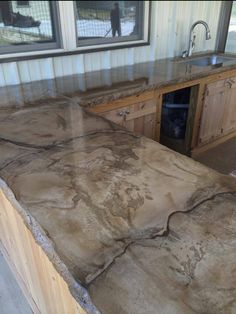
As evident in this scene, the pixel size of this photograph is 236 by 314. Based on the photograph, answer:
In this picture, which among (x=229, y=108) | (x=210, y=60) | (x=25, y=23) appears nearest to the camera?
(x=25, y=23)

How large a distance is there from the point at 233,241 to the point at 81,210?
0.32 m

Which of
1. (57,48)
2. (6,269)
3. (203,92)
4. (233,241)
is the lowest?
(6,269)

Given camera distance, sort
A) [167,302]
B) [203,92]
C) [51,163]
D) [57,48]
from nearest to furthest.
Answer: [167,302] → [51,163] → [57,48] → [203,92]

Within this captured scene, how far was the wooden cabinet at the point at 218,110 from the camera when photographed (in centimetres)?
219

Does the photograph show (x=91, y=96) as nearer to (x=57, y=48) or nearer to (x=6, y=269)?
(x=57, y=48)

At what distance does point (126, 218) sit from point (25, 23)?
105cm

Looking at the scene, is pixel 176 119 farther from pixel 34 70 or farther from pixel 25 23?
pixel 25 23

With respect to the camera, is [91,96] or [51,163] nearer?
[51,163]

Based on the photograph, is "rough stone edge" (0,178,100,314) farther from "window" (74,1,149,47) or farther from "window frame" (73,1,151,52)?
"window frame" (73,1,151,52)

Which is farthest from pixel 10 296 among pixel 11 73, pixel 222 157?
pixel 222 157

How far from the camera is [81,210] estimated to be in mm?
611

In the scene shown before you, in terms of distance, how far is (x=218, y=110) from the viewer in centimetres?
235

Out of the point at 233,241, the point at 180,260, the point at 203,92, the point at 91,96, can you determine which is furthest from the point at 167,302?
the point at 203,92

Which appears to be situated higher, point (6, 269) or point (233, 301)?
point (233, 301)
